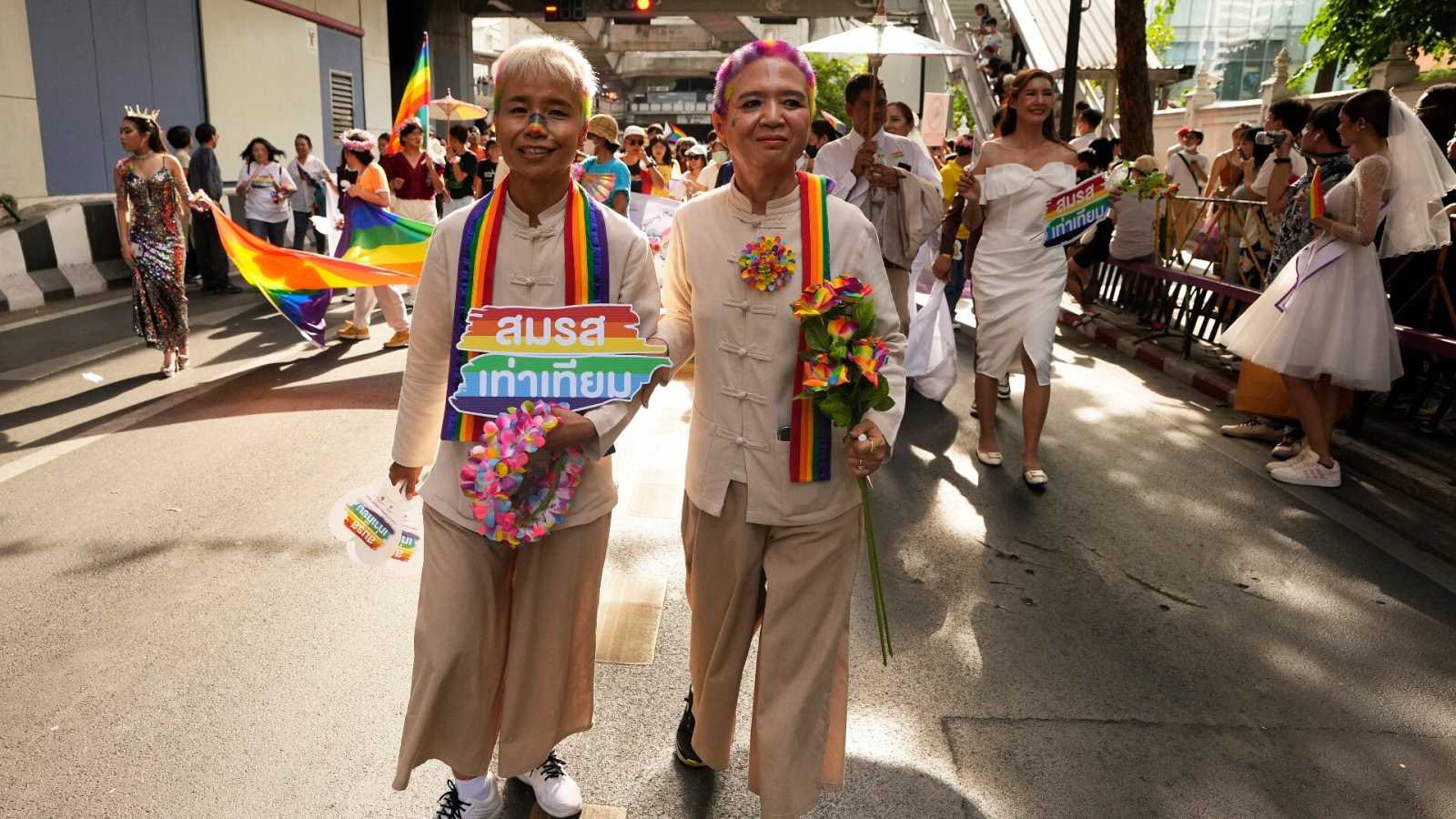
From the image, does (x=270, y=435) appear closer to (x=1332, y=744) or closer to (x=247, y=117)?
(x=1332, y=744)

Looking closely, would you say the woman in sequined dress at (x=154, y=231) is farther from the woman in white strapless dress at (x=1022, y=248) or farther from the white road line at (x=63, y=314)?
the woman in white strapless dress at (x=1022, y=248)

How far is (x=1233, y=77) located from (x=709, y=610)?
310 feet

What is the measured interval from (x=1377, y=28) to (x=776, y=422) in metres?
21.6

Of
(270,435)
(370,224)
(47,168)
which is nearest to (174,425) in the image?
(270,435)

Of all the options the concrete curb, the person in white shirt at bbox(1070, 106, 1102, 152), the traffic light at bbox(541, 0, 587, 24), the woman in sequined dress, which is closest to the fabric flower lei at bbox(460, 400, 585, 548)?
the concrete curb

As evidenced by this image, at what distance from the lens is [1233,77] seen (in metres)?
84.8

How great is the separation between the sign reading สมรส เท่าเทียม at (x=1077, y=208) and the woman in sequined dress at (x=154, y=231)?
602 cm

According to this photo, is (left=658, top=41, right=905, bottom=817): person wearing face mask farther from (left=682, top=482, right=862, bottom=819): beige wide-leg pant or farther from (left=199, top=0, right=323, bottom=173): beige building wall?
(left=199, top=0, right=323, bottom=173): beige building wall

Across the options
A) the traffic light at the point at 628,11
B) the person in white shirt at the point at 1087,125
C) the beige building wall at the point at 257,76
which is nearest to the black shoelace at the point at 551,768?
the person in white shirt at the point at 1087,125

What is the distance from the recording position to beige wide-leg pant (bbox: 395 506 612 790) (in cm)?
266

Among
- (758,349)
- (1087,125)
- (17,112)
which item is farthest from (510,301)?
(17,112)

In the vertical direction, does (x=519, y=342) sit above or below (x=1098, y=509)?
above

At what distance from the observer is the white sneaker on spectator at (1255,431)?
7.43 m

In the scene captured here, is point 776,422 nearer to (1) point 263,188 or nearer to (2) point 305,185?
(1) point 263,188
